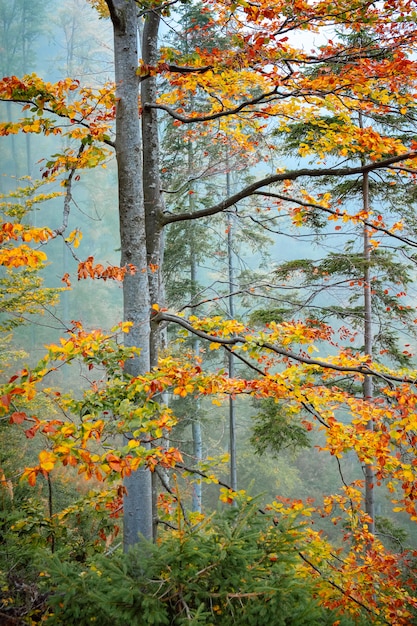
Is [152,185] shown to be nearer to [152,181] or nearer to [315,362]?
[152,181]

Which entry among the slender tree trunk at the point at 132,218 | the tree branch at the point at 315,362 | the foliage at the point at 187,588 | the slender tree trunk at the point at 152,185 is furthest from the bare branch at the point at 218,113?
the foliage at the point at 187,588

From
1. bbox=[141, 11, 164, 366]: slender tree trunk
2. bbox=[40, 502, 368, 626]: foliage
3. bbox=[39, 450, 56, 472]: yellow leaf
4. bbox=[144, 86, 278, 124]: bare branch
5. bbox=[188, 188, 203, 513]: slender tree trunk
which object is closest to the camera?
bbox=[39, 450, 56, 472]: yellow leaf

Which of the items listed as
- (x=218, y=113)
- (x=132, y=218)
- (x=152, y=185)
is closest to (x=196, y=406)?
(x=152, y=185)

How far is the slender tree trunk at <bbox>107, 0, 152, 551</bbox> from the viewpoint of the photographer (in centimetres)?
338

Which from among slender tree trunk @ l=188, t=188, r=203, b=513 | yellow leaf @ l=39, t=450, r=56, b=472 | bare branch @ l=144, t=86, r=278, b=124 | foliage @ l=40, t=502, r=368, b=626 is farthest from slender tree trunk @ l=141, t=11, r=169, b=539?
slender tree trunk @ l=188, t=188, r=203, b=513

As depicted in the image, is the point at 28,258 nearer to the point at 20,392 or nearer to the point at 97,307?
the point at 20,392

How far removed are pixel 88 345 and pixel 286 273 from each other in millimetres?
5272

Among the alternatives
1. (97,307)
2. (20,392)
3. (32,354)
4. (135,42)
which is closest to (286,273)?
(135,42)

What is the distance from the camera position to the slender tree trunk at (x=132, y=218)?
338cm

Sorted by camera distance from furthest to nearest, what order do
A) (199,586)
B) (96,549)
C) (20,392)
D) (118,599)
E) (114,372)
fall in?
(96,549) < (114,372) < (199,586) < (118,599) < (20,392)

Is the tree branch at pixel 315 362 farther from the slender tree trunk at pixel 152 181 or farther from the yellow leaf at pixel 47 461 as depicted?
the yellow leaf at pixel 47 461

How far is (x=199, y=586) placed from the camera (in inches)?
95.9

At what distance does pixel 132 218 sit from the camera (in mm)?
3518

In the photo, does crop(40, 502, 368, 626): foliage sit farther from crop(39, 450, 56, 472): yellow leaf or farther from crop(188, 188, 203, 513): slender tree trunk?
crop(188, 188, 203, 513): slender tree trunk
